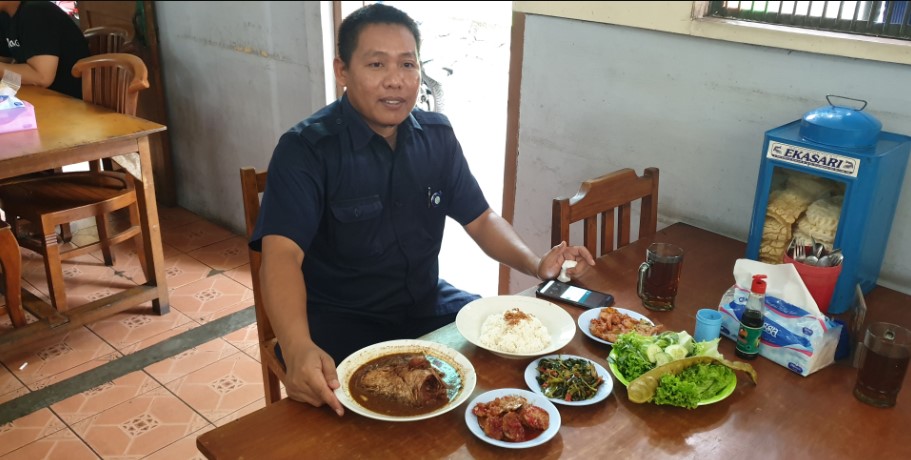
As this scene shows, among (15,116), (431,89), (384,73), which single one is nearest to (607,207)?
(384,73)

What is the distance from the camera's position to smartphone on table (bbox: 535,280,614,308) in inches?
62.6

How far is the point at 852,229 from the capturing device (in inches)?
61.1

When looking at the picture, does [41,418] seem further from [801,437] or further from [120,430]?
[801,437]

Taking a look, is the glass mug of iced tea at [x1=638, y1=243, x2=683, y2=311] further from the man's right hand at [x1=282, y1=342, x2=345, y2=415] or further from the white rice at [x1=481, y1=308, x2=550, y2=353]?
the man's right hand at [x1=282, y1=342, x2=345, y2=415]

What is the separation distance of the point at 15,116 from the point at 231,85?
132 cm

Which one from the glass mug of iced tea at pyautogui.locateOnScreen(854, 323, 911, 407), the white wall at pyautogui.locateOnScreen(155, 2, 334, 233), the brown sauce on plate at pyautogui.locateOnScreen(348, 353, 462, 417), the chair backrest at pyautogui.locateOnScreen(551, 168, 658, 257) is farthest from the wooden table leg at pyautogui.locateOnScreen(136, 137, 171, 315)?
the glass mug of iced tea at pyautogui.locateOnScreen(854, 323, 911, 407)

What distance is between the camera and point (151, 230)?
309 centimetres

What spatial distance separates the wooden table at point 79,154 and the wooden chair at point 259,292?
1.14 metres

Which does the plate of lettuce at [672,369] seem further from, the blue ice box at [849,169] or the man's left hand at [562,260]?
the blue ice box at [849,169]

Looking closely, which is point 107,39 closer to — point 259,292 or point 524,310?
point 259,292

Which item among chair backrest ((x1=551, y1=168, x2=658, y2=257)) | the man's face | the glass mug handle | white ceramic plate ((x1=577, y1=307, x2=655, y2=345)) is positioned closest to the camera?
white ceramic plate ((x1=577, y1=307, x2=655, y2=345))

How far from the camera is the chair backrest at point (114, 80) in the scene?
3035 mm

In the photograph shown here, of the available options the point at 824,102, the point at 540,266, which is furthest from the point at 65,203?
the point at 824,102

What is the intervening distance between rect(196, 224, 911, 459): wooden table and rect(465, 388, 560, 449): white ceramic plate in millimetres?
16
